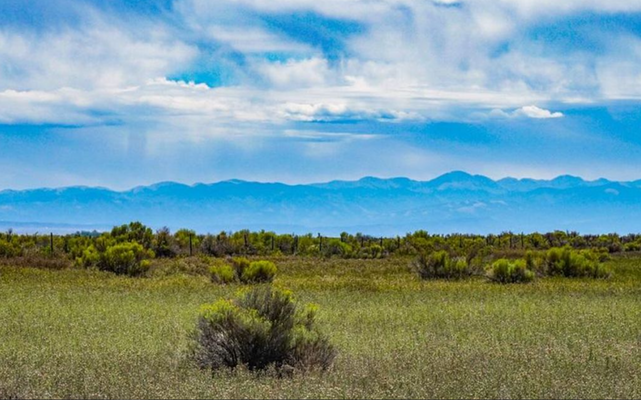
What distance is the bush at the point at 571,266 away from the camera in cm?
3775

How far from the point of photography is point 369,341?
16.1 m

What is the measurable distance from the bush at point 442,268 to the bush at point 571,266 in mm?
4144

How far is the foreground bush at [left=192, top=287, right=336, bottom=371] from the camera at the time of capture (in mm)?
13359

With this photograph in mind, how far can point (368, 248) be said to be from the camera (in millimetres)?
62188

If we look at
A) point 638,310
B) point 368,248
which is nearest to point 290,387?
point 638,310

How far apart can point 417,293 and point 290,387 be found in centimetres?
1734

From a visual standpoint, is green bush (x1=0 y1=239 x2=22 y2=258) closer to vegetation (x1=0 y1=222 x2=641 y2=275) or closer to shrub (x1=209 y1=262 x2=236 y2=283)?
vegetation (x1=0 y1=222 x2=641 y2=275)

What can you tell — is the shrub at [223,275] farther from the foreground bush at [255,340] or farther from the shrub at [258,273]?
the foreground bush at [255,340]

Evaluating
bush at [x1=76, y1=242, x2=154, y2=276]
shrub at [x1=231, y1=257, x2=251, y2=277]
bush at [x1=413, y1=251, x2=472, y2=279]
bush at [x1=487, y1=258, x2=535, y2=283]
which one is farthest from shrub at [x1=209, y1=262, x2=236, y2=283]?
bush at [x1=487, y1=258, x2=535, y2=283]

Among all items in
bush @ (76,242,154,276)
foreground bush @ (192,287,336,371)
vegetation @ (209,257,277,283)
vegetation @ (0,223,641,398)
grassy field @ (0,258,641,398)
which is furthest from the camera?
bush @ (76,242,154,276)

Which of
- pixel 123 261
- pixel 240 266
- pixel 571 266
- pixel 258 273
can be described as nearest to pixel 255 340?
pixel 258 273

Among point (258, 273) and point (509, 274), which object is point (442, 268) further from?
point (258, 273)

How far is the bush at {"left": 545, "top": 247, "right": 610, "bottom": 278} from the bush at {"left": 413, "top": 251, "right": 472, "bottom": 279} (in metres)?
4.14

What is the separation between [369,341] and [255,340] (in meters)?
3.30
